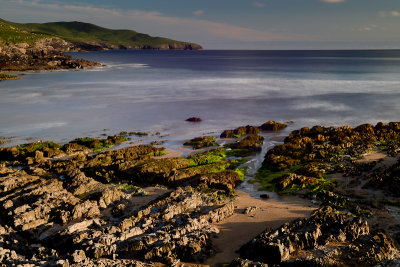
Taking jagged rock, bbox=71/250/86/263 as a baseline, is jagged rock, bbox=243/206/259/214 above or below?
below

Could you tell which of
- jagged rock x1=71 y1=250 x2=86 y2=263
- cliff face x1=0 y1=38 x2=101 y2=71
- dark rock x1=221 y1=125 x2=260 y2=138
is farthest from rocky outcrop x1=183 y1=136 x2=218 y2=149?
cliff face x1=0 y1=38 x2=101 y2=71

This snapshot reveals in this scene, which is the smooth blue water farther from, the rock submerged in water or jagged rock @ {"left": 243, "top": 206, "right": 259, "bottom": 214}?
jagged rock @ {"left": 243, "top": 206, "right": 259, "bottom": 214}

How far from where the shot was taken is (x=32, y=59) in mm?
105312

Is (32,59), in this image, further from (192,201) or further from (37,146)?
(192,201)

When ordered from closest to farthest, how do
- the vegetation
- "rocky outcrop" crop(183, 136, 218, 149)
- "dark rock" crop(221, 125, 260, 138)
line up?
the vegetation → "rocky outcrop" crop(183, 136, 218, 149) → "dark rock" crop(221, 125, 260, 138)

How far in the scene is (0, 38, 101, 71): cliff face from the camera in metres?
97.2

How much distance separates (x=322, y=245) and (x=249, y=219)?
164 inches

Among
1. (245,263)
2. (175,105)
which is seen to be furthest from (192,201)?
(175,105)

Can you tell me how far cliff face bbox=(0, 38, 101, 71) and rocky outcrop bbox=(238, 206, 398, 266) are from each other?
326 ft

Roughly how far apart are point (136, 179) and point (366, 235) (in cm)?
1438

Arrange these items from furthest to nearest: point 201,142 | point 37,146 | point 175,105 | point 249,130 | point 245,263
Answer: point 175,105, point 249,130, point 201,142, point 37,146, point 245,263

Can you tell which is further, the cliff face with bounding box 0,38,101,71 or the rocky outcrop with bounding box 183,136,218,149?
the cliff face with bounding box 0,38,101,71

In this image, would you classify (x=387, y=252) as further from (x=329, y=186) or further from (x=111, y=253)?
(x=111, y=253)

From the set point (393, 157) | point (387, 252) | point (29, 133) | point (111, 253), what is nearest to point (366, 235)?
point (387, 252)
